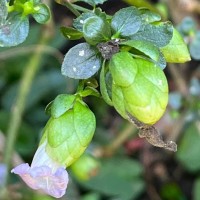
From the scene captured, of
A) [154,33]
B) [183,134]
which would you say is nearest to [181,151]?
[183,134]

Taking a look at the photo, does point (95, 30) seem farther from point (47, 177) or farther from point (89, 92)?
point (47, 177)

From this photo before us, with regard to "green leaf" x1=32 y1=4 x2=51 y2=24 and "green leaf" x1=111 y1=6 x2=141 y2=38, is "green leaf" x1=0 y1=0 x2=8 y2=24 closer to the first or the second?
"green leaf" x1=32 y1=4 x2=51 y2=24

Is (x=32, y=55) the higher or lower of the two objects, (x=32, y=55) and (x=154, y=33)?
the lower

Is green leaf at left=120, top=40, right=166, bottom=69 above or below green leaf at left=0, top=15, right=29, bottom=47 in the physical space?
above

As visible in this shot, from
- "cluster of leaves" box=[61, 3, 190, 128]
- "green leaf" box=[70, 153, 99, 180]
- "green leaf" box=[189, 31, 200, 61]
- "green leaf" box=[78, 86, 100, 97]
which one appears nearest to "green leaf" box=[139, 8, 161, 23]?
"cluster of leaves" box=[61, 3, 190, 128]

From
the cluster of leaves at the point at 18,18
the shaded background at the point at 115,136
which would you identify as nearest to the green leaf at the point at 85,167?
the shaded background at the point at 115,136

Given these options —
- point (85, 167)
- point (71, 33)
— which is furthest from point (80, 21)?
point (85, 167)

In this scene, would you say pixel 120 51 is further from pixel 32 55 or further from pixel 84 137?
pixel 32 55
